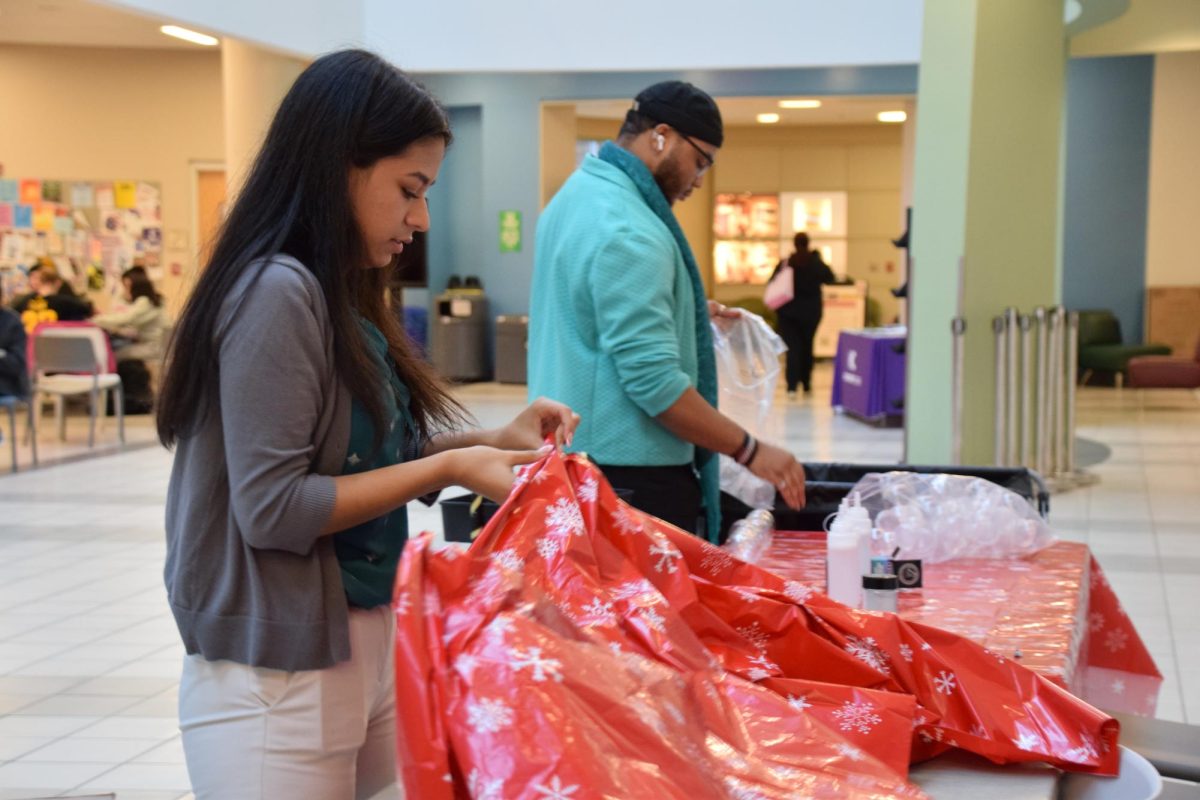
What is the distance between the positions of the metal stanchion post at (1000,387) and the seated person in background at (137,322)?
7.78 m

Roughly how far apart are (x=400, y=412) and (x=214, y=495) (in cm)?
27

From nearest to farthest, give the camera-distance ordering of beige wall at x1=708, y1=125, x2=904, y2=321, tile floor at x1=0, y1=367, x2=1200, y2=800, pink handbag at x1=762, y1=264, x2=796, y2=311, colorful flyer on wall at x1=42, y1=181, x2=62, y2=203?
tile floor at x1=0, y1=367, x2=1200, y2=800, pink handbag at x1=762, y1=264, x2=796, y2=311, colorful flyer on wall at x1=42, y1=181, x2=62, y2=203, beige wall at x1=708, y1=125, x2=904, y2=321

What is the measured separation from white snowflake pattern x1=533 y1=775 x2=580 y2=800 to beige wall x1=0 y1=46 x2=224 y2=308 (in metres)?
13.9

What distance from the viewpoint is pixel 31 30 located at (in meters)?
12.9

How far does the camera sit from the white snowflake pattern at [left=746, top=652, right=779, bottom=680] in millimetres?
1755

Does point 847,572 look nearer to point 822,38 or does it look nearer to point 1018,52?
point 1018,52

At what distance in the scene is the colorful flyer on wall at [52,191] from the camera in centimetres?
1438

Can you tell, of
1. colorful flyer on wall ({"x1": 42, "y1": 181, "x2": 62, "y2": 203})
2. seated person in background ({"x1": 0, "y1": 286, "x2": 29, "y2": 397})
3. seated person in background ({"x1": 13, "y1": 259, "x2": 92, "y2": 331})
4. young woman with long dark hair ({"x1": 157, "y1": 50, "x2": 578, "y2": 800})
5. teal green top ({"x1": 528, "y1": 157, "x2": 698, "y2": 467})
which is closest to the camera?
young woman with long dark hair ({"x1": 157, "y1": 50, "x2": 578, "y2": 800})

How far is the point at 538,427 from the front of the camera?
72.2 inches

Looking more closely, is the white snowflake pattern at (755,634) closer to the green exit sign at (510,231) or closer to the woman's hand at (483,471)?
the woman's hand at (483,471)

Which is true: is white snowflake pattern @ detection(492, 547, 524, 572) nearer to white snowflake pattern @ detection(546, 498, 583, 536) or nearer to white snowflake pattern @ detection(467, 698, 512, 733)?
white snowflake pattern @ detection(546, 498, 583, 536)

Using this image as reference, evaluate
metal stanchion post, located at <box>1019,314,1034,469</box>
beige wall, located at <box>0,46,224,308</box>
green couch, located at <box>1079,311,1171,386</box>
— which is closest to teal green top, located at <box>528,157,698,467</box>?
metal stanchion post, located at <box>1019,314,1034,469</box>

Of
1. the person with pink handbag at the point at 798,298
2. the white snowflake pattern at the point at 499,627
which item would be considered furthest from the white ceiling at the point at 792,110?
the white snowflake pattern at the point at 499,627

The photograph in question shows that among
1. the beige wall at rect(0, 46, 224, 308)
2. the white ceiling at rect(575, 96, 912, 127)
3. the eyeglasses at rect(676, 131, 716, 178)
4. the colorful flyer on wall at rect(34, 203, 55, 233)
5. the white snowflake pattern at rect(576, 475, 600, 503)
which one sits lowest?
the white snowflake pattern at rect(576, 475, 600, 503)
